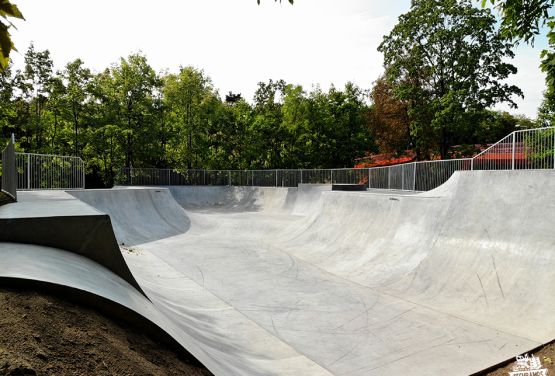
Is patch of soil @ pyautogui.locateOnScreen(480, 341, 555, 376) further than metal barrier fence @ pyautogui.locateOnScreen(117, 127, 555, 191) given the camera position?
No

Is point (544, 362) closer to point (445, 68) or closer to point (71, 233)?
point (71, 233)

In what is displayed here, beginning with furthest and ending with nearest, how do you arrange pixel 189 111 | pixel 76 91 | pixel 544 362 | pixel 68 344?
pixel 189 111
pixel 76 91
pixel 544 362
pixel 68 344

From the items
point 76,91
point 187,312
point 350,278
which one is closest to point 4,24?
point 187,312

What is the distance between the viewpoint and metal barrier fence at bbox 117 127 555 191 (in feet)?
34.8

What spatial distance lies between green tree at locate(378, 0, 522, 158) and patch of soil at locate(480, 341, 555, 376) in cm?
2392

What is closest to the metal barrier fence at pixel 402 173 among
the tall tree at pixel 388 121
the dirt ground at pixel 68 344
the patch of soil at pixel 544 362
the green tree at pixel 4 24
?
the patch of soil at pixel 544 362

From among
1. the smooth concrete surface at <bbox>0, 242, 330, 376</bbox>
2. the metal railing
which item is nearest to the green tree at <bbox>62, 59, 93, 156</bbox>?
the metal railing

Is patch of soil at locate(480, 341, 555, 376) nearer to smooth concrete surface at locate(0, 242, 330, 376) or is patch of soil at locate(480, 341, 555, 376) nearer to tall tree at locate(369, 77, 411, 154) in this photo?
smooth concrete surface at locate(0, 242, 330, 376)

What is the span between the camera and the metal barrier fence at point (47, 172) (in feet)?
45.7

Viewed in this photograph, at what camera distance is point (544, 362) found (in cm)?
521

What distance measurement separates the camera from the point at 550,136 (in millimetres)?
9867

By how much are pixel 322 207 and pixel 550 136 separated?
28.3 feet

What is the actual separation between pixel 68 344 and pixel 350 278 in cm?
853

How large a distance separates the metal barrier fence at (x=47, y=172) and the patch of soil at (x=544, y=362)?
49.1ft
